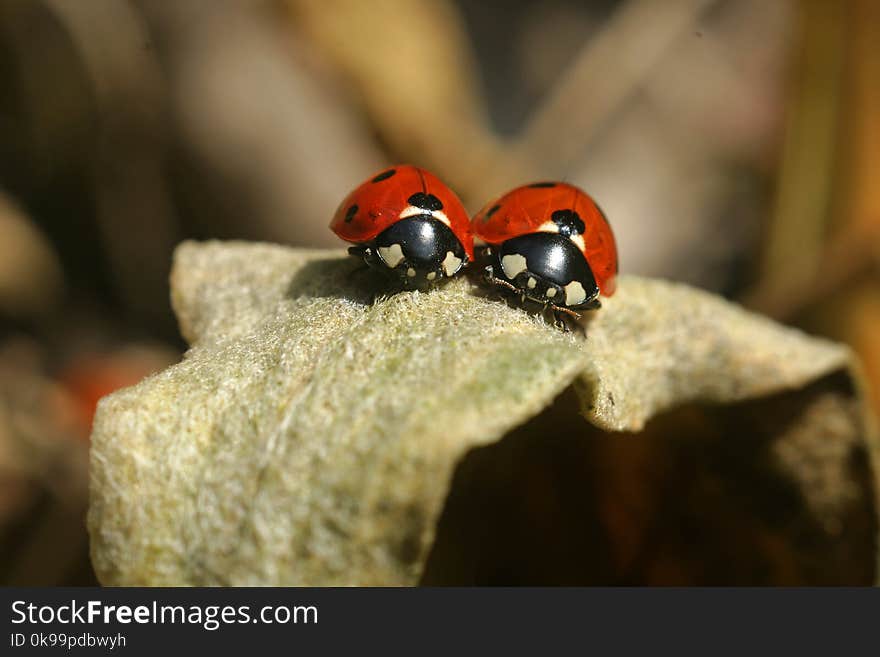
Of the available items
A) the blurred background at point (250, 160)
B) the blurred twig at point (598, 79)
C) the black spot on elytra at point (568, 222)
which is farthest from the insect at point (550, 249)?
the blurred twig at point (598, 79)

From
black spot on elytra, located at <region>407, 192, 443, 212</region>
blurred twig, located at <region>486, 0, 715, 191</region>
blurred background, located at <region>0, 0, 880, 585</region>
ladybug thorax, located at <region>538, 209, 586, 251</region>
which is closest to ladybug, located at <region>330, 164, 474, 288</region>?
black spot on elytra, located at <region>407, 192, 443, 212</region>

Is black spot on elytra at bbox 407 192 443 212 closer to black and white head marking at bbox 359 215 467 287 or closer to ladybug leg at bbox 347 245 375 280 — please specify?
black and white head marking at bbox 359 215 467 287

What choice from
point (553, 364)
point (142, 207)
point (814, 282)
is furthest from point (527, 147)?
point (553, 364)

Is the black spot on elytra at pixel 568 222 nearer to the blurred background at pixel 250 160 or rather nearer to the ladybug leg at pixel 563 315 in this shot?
the ladybug leg at pixel 563 315

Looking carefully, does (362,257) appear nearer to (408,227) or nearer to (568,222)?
(408,227)

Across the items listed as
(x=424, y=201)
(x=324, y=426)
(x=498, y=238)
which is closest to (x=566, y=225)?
(x=498, y=238)

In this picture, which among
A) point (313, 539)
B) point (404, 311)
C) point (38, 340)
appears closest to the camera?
point (313, 539)

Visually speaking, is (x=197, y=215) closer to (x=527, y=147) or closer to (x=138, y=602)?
(x=527, y=147)
